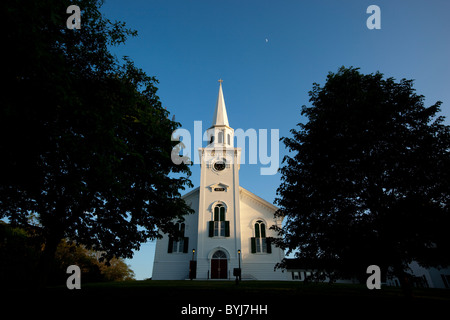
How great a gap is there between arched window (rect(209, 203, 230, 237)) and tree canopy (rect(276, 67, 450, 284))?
14.1 meters

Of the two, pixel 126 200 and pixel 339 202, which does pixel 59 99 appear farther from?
pixel 339 202

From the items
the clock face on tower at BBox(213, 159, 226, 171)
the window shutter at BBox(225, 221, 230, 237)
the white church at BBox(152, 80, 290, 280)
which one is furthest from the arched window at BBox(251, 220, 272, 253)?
the clock face on tower at BBox(213, 159, 226, 171)

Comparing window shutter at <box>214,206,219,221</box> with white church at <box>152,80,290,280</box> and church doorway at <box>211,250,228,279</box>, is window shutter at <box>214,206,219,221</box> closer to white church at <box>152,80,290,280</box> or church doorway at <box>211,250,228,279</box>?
white church at <box>152,80,290,280</box>

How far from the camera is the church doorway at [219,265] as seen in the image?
21812 mm

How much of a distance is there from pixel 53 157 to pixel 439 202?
12.5 m

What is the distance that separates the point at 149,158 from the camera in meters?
10.5

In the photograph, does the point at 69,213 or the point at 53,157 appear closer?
the point at 53,157

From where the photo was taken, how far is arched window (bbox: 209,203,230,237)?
23.4m

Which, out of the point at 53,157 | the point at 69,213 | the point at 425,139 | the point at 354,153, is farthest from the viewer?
the point at 69,213

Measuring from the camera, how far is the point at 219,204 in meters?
24.9

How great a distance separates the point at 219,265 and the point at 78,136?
19.2 meters

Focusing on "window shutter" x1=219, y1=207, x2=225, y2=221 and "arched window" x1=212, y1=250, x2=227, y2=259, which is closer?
"arched window" x1=212, y1=250, x2=227, y2=259

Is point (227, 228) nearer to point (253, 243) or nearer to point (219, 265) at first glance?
point (253, 243)
